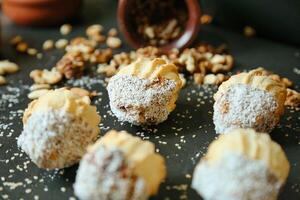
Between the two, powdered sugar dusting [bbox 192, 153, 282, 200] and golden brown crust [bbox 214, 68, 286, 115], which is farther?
golden brown crust [bbox 214, 68, 286, 115]

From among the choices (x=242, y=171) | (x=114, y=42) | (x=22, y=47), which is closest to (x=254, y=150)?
(x=242, y=171)

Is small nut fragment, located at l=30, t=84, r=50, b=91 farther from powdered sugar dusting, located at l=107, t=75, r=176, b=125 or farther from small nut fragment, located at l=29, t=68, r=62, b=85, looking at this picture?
powdered sugar dusting, located at l=107, t=75, r=176, b=125

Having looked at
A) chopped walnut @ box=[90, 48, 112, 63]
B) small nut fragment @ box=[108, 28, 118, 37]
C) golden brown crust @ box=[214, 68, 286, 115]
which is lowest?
golden brown crust @ box=[214, 68, 286, 115]

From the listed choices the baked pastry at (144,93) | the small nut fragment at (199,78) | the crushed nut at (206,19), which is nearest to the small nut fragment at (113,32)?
Result: the crushed nut at (206,19)

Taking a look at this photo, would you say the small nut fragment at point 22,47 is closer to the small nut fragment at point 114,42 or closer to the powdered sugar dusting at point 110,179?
the small nut fragment at point 114,42

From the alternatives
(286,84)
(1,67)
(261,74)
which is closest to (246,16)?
(286,84)

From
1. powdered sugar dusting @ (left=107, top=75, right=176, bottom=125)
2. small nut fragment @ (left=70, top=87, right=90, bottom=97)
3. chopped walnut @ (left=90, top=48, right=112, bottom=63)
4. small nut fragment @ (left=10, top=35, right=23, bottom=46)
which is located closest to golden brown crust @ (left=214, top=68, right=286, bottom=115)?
powdered sugar dusting @ (left=107, top=75, right=176, bottom=125)

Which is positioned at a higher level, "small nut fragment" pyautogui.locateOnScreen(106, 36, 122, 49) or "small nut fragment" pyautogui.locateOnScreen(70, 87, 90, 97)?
"small nut fragment" pyautogui.locateOnScreen(106, 36, 122, 49)
